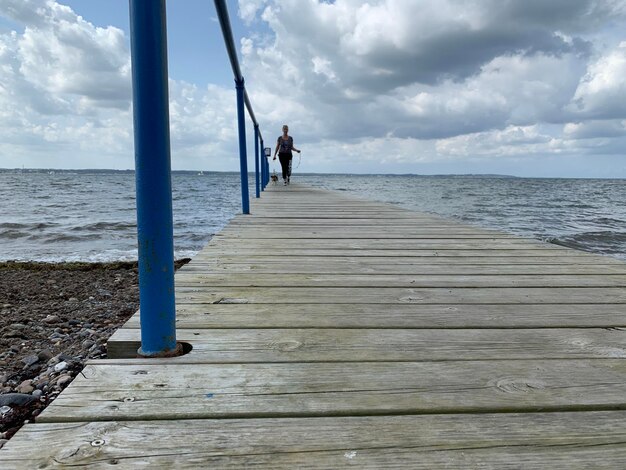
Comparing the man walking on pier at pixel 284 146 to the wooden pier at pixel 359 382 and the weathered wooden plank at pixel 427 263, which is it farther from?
the wooden pier at pixel 359 382

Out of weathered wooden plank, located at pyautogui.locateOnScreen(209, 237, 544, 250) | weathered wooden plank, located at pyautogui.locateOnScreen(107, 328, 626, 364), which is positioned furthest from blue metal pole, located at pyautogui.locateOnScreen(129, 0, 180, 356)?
weathered wooden plank, located at pyautogui.locateOnScreen(209, 237, 544, 250)

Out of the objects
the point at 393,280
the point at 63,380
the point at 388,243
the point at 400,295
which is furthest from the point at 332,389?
Answer: the point at 388,243

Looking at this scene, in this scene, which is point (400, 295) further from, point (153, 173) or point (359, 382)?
point (153, 173)

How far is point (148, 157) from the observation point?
966 mm

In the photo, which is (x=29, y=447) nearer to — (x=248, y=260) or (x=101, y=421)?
(x=101, y=421)

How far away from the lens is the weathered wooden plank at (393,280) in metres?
1.81

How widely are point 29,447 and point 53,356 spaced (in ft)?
6.45

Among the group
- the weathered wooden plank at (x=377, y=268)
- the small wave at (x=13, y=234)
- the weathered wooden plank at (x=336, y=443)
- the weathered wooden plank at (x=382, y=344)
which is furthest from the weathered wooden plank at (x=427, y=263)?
the small wave at (x=13, y=234)

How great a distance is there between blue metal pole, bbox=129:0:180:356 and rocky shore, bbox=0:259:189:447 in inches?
13.0

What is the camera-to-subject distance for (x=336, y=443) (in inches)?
30.0

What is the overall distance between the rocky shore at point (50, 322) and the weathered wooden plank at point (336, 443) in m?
0.16

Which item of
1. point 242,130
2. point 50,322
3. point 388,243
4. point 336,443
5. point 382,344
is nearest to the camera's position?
point 336,443

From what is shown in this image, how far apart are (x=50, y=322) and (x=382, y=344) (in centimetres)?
288

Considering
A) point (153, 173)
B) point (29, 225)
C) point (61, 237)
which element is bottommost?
point (61, 237)
